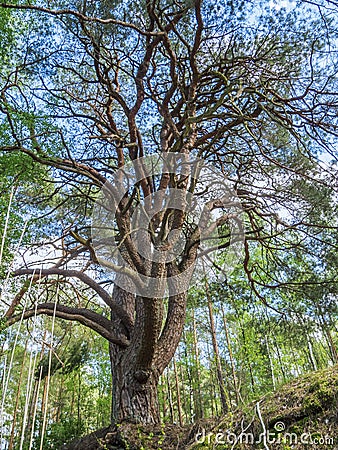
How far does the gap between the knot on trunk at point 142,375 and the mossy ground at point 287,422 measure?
99 centimetres

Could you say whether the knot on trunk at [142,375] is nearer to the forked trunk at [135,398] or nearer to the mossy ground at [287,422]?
the forked trunk at [135,398]

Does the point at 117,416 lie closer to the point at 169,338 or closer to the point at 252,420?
the point at 169,338

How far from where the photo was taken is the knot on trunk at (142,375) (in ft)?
12.5

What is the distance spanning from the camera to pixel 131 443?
3324mm

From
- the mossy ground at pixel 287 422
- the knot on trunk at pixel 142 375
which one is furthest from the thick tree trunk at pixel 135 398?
the mossy ground at pixel 287 422

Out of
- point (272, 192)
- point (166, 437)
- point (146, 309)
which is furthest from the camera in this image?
point (272, 192)

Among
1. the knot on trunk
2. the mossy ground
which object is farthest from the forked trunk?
the mossy ground

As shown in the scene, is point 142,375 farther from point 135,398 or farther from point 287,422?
point 287,422

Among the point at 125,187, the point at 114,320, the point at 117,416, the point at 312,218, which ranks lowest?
the point at 117,416

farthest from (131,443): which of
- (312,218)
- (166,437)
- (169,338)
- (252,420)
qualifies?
(312,218)

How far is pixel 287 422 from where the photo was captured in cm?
214

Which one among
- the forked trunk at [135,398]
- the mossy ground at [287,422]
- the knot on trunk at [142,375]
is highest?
the knot on trunk at [142,375]

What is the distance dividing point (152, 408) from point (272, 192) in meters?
3.01

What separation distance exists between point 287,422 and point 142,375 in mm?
1925
